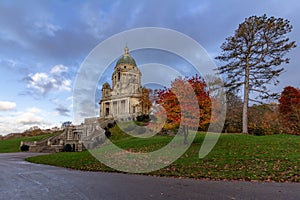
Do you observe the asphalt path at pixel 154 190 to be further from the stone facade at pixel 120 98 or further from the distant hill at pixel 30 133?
the distant hill at pixel 30 133

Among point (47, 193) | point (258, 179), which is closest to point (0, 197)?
point (47, 193)

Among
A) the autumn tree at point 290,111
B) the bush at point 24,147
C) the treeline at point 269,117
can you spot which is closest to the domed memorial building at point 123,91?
the bush at point 24,147

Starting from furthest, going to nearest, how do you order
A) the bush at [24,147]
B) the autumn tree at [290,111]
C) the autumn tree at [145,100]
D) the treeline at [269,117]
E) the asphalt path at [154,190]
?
1. the autumn tree at [145,100]
2. the bush at [24,147]
3. the autumn tree at [290,111]
4. the treeline at [269,117]
5. the asphalt path at [154,190]

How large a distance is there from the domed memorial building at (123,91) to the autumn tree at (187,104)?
36.0 m

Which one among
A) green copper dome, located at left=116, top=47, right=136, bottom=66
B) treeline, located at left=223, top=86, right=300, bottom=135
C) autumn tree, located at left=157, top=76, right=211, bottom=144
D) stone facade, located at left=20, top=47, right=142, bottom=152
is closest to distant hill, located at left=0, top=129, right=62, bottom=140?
stone facade, located at left=20, top=47, right=142, bottom=152

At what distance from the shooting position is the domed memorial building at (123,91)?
5572 centimetres

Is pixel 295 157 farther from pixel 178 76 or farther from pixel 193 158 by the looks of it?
pixel 178 76

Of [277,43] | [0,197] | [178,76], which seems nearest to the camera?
[0,197]

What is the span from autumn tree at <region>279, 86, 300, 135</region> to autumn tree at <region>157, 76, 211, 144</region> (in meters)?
18.5

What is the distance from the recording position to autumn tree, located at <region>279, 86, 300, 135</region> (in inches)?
1171

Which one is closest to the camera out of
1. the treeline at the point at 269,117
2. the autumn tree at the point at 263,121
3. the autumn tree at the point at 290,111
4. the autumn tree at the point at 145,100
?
the autumn tree at the point at 263,121

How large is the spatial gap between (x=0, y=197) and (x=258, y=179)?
27.6 feet

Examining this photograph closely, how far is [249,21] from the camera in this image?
24.9 metres

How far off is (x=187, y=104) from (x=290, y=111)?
86.1 feet
